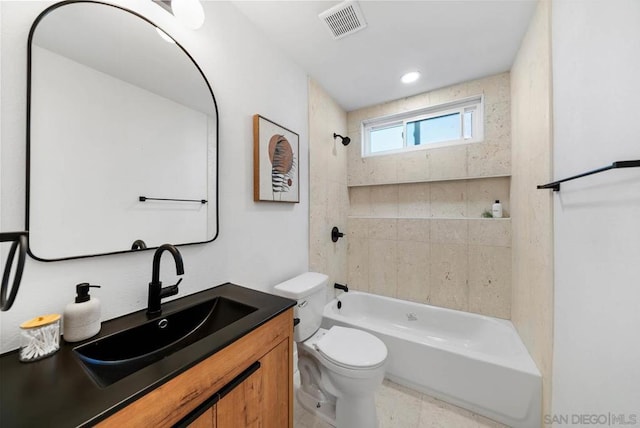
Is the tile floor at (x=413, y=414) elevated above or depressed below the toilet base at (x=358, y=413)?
below

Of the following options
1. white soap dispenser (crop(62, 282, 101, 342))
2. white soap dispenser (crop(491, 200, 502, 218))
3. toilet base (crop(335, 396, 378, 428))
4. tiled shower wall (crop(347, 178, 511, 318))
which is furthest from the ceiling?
toilet base (crop(335, 396, 378, 428))

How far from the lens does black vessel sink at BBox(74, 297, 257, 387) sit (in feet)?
2.35

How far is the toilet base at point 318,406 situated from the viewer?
1.43 metres

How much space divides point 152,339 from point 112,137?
0.80 metres

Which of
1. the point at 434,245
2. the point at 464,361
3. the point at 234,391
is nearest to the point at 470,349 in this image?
the point at 464,361

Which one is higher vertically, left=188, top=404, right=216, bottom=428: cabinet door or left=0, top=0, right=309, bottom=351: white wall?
left=0, top=0, right=309, bottom=351: white wall

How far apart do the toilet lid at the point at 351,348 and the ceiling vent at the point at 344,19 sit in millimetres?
1990

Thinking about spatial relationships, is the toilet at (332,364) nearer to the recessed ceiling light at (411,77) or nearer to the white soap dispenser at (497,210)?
the white soap dispenser at (497,210)

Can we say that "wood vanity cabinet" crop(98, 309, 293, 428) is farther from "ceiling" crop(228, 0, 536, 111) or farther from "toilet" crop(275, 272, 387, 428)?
"ceiling" crop(228, 0, 536, 111)

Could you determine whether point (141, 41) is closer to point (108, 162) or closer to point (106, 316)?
point (108, 162)

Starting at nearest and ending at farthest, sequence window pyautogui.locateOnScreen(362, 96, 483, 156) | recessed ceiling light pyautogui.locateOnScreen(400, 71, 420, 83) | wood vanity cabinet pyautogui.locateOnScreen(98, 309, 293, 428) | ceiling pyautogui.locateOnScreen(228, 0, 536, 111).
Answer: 1. wood vanity cabinet pyautogui.locateOnScreen(98, 309, 293, 428)
2. ceiling pyautogui.locateOnScreen(228, 0, 536, 111)
3. recessed ceiling light pyautogui.locateOnScreen(400, 71, 420, 83)
4. window pyautogui.locateOnScreen(362, 96, 483, 156)

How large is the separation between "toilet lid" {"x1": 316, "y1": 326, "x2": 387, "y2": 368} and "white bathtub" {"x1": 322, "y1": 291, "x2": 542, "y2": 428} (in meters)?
0.36

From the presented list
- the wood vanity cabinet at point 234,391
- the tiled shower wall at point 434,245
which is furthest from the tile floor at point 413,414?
the tiled shower wall at point 434,245

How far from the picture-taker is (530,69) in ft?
4.82
